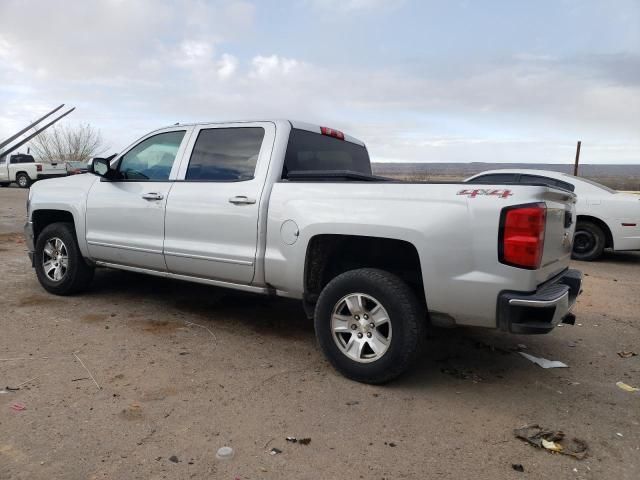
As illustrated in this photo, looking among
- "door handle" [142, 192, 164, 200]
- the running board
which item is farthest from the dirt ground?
"door handle" [142, 192, 164, 200]

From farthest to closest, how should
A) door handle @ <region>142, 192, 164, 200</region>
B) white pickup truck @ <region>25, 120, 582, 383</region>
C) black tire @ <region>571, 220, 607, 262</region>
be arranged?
black tire @ <region>571, 220, 607, 262</region>
door handle @ <region>142, 192, 164, 200</region>
white pickup truck @ <region>25, 120, 582, 383</region>

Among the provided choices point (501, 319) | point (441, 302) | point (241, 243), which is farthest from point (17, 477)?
point (501, 319)

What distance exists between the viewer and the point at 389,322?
3480 mm

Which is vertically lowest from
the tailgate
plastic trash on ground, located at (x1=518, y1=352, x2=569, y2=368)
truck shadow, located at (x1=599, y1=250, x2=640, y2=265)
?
plastic trash on ground, located at (x1=518, y1=352, x2=569, y2=368)

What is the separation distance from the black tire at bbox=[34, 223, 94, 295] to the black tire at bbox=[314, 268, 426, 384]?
10.3 feet

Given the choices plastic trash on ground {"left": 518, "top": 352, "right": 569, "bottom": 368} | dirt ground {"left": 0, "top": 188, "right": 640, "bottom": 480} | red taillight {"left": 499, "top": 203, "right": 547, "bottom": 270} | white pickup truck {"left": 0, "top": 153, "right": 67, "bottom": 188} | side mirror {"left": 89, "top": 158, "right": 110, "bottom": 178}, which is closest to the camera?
dirt ground {"left": 0, "top": 188, "right": 640, "bottom": 480}

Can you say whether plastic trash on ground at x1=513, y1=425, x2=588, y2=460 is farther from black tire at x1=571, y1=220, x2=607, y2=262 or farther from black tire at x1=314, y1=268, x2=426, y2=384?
black tire at x1=571, y1=220, x2=607, y2=262

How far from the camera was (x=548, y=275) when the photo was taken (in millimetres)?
3469

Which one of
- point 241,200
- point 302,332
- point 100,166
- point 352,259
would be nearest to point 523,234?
point 352,259

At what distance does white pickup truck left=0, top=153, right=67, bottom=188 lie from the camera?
2552cm

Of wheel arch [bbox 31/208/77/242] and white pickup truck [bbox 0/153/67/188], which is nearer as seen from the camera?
wheel arch [bbox 31/208/77/242]

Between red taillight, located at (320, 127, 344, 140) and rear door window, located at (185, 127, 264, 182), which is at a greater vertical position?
red taillight, located at (320, 127, 344, 140)

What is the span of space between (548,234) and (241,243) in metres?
2.29

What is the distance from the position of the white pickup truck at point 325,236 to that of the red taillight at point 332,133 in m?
0.02
